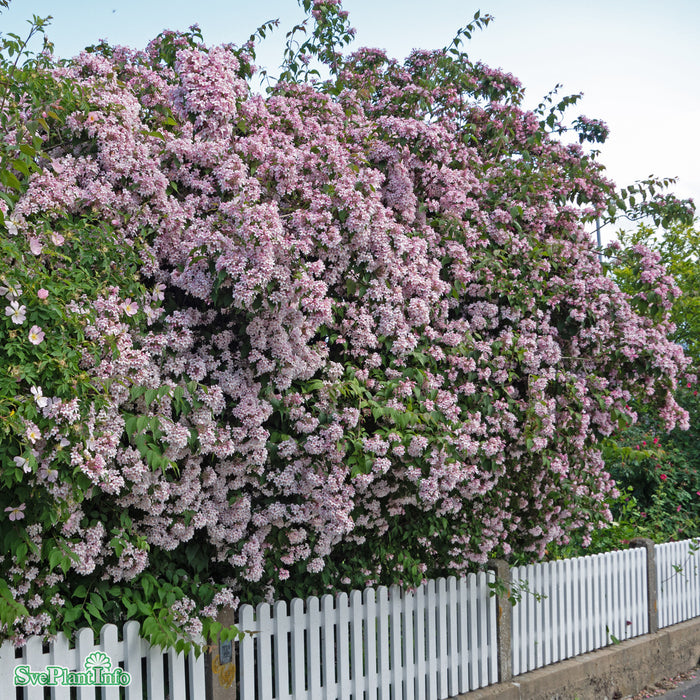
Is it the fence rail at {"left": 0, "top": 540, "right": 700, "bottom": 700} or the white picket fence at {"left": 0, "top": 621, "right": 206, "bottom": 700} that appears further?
the fence rail at {"left": 0, "top": 540, "right": 700, "bottom": 700}

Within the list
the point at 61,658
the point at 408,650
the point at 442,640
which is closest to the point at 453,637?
the point at 442,640

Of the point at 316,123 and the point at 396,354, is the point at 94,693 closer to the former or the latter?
the point at 396,354

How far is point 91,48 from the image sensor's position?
604 centimetres

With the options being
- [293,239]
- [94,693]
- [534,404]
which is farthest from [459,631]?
[293,239]

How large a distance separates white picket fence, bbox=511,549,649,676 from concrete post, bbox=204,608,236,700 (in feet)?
9.61

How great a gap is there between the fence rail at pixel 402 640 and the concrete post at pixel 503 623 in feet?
0.04

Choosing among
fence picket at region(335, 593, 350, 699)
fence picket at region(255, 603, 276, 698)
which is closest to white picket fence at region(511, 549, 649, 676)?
fence picket at region(335, 593, 350, 699)

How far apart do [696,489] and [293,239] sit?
27.8ft

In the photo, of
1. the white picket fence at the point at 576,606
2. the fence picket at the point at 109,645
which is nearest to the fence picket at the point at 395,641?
→ the white picket fence at the point at 576,606

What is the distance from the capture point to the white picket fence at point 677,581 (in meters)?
8.38

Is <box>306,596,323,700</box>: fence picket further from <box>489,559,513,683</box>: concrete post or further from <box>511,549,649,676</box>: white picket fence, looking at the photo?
<box>511,549,649,676</box>: white picket fence

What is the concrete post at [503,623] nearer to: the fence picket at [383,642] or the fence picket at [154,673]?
the fence picket at [383,642]

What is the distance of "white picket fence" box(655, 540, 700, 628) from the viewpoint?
27.5 feet

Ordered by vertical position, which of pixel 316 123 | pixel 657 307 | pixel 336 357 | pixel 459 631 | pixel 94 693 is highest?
pixel 316 123
